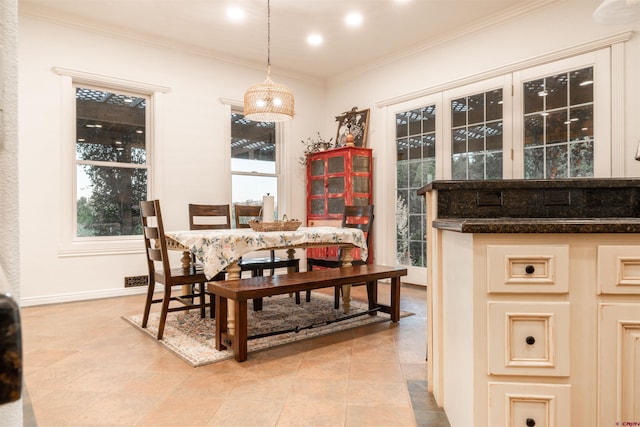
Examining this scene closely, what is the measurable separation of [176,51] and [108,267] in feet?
8.77

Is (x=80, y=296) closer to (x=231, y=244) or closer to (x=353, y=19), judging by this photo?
(x=231, y=244)

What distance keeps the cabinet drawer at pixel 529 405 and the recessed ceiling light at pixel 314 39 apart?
14.4 ft

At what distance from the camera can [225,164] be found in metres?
5.30

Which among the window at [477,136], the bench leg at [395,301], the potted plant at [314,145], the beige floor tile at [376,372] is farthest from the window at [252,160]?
the beige floor tile at [376,372]

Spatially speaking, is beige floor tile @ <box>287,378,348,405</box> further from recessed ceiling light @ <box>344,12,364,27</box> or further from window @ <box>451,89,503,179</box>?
recessed ceiling light @ <box>344,12,364,27</box>

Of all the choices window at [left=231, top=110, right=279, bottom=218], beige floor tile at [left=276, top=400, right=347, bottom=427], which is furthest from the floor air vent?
beige floor tile at [left=276, top=400, right=347, bottom=427]

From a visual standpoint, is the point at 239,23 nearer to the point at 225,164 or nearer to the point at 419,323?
the point at 225,164

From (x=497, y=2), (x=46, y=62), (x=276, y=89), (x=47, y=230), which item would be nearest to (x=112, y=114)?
(x=46, y=62)

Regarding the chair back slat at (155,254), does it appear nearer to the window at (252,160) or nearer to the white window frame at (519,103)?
the window at (252,160)

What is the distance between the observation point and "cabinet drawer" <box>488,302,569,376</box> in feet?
4.04

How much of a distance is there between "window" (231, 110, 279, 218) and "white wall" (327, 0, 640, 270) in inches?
42.1

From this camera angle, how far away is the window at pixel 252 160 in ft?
18.2

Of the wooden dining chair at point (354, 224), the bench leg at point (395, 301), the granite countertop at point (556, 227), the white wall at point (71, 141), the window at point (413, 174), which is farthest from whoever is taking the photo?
the window at point (413, 174)

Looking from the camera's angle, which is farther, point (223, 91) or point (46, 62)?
point (223, 91)
